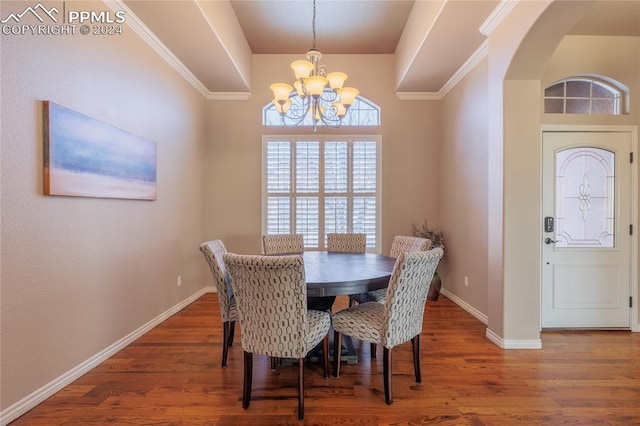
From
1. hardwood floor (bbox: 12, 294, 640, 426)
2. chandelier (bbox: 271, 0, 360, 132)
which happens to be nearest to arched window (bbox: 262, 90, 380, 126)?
chandelier (bbox: 271, 0, 360, 132)

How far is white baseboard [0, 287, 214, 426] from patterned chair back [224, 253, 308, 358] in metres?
1.36

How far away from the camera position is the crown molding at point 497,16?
246 cm

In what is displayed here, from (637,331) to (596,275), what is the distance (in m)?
0.69

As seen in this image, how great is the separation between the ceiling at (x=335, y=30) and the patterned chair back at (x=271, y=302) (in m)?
2.33

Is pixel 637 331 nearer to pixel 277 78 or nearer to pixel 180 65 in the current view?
pixel 277 78

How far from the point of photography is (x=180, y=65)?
11.7 ft

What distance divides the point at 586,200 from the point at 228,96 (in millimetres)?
4606

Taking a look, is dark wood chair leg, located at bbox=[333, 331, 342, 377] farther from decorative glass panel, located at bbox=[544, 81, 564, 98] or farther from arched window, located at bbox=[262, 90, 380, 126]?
arched window, located at bbox=[262, 90, 380, 126]

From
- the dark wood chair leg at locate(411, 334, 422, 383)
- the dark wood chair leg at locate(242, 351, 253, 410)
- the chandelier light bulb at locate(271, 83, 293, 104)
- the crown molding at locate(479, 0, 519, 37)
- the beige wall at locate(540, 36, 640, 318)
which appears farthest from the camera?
the beige wall at locate(540, 36, 640, 318)

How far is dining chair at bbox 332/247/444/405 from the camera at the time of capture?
1831 millimetres

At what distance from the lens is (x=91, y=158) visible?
2.25 metres

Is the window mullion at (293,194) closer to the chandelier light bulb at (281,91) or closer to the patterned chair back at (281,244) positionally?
the patterned chair back at (281,244)

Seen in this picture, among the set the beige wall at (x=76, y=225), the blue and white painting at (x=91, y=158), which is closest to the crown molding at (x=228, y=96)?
the beige wall at (x=76, y=225)

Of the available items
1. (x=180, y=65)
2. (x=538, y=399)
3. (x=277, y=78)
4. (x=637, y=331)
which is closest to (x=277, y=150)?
(x=277, y=78)
